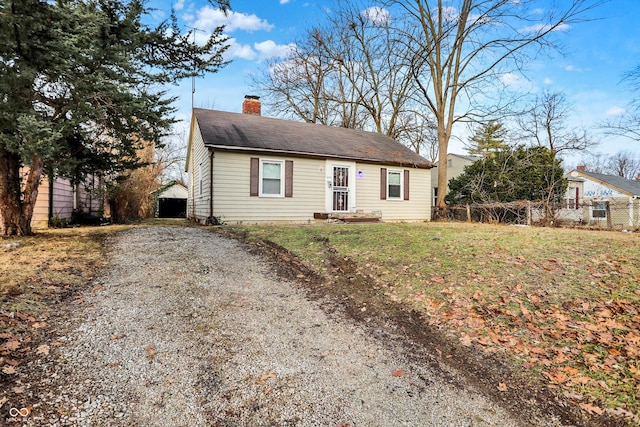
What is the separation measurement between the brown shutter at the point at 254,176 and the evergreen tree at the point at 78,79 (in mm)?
3754

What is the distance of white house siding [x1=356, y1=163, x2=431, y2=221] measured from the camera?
13453 millimetres

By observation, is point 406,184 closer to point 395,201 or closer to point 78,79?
point 395,201

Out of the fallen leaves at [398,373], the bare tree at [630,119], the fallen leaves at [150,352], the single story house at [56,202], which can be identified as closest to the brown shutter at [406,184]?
the bare tree at [630,119]

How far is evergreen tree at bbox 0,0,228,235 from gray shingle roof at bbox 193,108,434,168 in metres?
3.39

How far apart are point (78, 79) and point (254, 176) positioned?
6.24m

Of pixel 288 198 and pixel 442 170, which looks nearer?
pixel 288 198

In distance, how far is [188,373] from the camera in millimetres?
2639

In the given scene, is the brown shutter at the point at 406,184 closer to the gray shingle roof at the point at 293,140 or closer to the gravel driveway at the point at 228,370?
the gray shingle roof at the point at 293,140

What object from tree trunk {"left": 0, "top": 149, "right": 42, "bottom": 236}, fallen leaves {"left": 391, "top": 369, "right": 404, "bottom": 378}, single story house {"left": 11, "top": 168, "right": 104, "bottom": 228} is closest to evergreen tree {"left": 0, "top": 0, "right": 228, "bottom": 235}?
tree trunk {"left": 0, "top": 149, "right": 42, "bottom": 236}

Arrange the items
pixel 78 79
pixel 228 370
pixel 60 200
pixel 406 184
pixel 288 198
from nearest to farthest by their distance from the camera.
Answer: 1. pixel 228 370
2. pixel 78 79
3. pixel 60 200
4. pixel 288 198
5. pixel 406 184

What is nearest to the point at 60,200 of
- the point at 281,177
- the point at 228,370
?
the point at 281,177

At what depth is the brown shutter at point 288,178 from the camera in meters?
11.9

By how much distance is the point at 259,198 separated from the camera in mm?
11555

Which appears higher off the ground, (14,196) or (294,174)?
(294,174)
